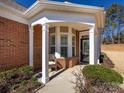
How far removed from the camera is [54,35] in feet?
47.1

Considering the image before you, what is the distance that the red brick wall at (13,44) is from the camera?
30.5 ft

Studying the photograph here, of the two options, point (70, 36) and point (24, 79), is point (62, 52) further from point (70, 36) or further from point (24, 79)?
point (24, 79)

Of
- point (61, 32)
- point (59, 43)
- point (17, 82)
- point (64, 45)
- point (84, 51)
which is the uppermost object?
point (61, 32)

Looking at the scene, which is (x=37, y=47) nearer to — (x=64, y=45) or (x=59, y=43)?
(x=59, y=43)

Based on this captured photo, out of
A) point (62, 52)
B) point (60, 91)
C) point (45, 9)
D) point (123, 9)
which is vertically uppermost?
point (123, 9)

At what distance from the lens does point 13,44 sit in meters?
10.2

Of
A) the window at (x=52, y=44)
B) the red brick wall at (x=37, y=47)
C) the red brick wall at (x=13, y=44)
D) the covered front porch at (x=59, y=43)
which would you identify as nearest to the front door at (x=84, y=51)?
the covered front porch at (x=59, y=43)

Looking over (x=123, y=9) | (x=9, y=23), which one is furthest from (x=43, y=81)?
(x=123, y=9)

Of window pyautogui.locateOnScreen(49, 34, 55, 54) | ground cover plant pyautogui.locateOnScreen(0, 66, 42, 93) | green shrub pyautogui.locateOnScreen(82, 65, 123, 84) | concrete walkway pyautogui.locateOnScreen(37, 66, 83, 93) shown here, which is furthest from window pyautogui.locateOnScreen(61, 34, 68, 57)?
green shrub pyautogui.locateOnScreen(82, 65, 123, 84)

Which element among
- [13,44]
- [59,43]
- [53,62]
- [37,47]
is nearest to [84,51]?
[59,43]

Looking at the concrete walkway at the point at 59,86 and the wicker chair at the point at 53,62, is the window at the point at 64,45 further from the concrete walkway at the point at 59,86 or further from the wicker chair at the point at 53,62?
the concrete walkway at the point at 59,86

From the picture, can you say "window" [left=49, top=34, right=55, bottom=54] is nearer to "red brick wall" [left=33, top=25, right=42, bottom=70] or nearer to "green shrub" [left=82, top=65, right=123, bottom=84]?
"red brick wall" [left=33, top=25, right=42, bottom=70]

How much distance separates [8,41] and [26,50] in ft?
6.33

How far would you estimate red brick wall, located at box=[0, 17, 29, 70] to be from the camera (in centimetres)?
930
